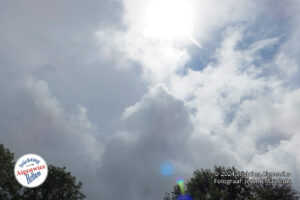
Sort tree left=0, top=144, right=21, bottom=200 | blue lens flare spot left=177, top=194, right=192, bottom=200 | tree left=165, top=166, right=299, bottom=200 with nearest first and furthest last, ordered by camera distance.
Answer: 1. tree left=0, top=144, right=21, bottom=200
2. tree left=165, top=166, right=299, bottom=200
3. blue lens flare spot left=177, top=194, right=192, bottom=200

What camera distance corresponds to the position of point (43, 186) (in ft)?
102

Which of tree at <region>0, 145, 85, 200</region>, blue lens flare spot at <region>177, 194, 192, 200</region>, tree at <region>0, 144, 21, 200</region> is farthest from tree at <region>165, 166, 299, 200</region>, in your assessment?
tree at <region>0, 144, 21, 200</region>

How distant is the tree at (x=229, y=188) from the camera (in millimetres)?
32031

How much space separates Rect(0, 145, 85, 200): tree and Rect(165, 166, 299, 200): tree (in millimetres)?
23858

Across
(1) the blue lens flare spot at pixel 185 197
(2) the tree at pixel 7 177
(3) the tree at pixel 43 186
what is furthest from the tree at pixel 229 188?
(2) the tree at pixel 7 177

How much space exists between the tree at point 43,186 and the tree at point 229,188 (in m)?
23.9

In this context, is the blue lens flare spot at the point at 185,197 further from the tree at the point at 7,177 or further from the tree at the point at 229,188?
the tree at the point at 7,177

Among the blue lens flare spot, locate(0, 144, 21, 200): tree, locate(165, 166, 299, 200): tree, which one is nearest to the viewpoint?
locate(0, 144, 21, 200): tree

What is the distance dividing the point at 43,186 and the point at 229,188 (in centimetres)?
3555

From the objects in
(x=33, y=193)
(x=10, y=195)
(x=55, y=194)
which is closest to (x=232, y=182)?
(x=55, y=194)

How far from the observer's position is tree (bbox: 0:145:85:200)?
27.1 metres

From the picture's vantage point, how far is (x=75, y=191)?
32.9 m

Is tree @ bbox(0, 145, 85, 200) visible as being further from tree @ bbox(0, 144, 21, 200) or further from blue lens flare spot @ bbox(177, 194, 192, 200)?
blue lens flare spot @ bbox(177, 194, 192, 200)

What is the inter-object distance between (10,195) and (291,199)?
4511 cm
